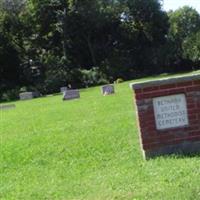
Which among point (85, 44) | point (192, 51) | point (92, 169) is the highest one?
point (85, 44)

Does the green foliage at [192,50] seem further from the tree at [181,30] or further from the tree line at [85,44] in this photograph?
the tree at [181,30]

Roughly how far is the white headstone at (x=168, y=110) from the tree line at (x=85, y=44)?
5018 cm

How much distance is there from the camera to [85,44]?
2682 inches

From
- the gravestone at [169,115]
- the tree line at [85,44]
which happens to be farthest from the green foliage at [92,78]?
the gravestone at [169,115]

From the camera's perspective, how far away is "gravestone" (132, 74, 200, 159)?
9250mm

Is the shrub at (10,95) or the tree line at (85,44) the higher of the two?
the tree line at (85,44)

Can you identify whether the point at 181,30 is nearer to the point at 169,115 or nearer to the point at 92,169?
the point at 169,115

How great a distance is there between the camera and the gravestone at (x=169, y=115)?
364 inches

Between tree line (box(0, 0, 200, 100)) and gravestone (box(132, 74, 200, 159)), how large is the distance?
165 feet

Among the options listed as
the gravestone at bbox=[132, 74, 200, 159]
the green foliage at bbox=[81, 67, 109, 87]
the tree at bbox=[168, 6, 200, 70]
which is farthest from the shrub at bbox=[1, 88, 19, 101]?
the gravestone at bbox=[132, 74, 200, 159]

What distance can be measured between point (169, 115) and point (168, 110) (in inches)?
2.9

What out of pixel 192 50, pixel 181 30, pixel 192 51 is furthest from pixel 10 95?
pixel 181 30

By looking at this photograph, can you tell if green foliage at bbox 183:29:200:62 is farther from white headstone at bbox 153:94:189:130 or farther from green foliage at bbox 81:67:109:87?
white headstone at bbox 153:94:189:130

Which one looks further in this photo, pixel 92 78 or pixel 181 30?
pixel 181 30
